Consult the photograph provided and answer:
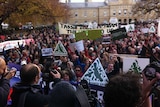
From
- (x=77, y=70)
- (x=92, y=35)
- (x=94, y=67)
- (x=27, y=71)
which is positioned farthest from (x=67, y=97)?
(x=92, y=35)

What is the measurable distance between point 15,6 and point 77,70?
102 feet

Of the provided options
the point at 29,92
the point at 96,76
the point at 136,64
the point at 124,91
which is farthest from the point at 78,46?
the point at 124,91

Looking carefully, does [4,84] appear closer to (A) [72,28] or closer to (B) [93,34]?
(B) [93,34]

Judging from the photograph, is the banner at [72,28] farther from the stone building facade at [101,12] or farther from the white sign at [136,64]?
the stone building facade at [101,12]

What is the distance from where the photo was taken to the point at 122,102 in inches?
82.4

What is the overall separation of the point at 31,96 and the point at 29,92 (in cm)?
7

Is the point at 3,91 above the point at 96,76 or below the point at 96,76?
above

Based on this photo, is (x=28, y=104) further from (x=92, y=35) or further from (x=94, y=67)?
(x=92, y=35)

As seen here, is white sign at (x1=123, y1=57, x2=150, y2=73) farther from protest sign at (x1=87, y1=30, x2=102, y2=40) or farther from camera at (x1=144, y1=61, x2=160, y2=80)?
protest sign at (x1=87, y1=30, x2=102, y2=40)

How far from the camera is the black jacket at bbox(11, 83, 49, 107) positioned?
3.17 meters

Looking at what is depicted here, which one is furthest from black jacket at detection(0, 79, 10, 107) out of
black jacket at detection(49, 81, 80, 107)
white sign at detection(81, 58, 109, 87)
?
white sign at detection(81, 58, 109, 87)

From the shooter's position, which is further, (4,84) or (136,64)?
(136,64)

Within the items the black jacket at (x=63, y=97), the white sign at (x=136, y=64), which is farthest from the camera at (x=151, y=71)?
the white sign at (x=136, y=64)

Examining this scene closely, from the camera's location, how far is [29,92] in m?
3.25
